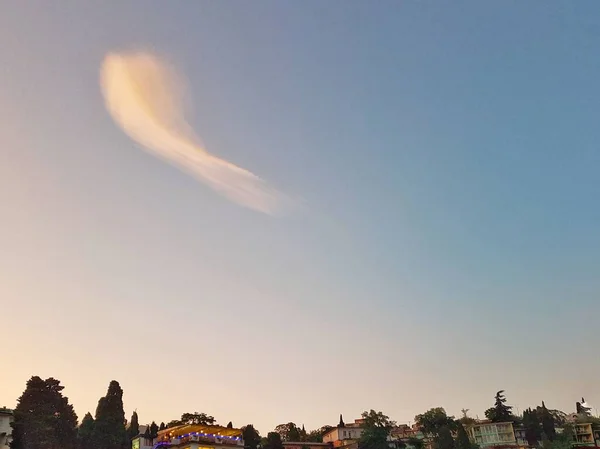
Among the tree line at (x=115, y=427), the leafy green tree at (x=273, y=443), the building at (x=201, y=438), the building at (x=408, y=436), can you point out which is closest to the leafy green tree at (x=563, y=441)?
the tree line at (x=115, y=427)

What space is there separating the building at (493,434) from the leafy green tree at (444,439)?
61.2 feet

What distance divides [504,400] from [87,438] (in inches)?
4676

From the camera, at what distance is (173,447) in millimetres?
92312

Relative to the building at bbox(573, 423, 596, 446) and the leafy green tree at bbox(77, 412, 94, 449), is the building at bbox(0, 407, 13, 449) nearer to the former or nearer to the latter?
the leafy green tree at bbox(77, 412, 94, 449)

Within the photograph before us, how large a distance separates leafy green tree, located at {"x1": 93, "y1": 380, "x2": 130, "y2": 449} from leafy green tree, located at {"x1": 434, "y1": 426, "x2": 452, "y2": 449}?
7289 centimetres

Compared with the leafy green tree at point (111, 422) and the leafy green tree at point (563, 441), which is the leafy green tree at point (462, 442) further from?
the leafy green tree at point (111, 422)

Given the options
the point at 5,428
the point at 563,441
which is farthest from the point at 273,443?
the point at 563,441

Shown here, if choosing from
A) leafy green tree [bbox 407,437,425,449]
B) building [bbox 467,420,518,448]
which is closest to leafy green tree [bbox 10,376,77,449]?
leafy green tree [bbox 407,437,425,449]

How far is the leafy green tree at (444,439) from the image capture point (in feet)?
410

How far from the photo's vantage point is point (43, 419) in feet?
309

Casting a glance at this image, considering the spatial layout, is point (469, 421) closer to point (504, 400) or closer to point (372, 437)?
point (504, 400)

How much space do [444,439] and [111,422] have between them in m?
77.4

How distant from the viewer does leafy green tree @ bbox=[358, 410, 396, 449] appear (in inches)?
4670

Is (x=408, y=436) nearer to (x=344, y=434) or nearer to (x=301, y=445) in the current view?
(x=344, y=434)
